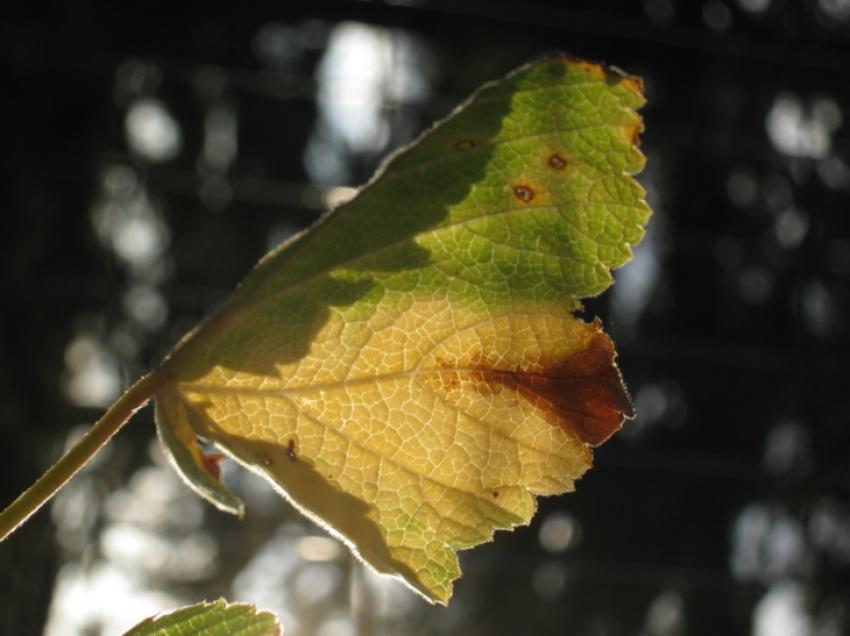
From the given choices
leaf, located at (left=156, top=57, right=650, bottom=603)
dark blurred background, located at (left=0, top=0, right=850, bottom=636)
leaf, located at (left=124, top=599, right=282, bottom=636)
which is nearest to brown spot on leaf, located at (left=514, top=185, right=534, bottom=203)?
leaf, located at (left=156, top=57, right=650, bottom=603)

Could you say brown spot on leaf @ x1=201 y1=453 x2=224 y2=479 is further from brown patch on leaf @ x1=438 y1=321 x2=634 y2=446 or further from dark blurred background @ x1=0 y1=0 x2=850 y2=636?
dark blurred background @ x1=0 y1=0 x2=850 y2=636

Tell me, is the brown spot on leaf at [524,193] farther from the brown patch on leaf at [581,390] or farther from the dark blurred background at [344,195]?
the dark blurred background at [344,195]

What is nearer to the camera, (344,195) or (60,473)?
(60,473)

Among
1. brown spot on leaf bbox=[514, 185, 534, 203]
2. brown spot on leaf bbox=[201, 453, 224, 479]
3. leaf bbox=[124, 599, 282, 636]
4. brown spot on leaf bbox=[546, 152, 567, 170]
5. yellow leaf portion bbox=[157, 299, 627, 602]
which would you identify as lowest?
leaf bbox=[124, 599, 282, 636]

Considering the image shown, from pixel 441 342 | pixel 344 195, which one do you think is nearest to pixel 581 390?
pixel 441 342

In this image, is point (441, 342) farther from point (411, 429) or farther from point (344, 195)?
point (344, 195)

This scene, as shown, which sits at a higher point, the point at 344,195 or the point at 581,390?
the point at 581,390

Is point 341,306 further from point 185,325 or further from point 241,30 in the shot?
point 185,325

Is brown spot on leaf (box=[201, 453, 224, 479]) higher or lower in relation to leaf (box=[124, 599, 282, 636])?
higher
